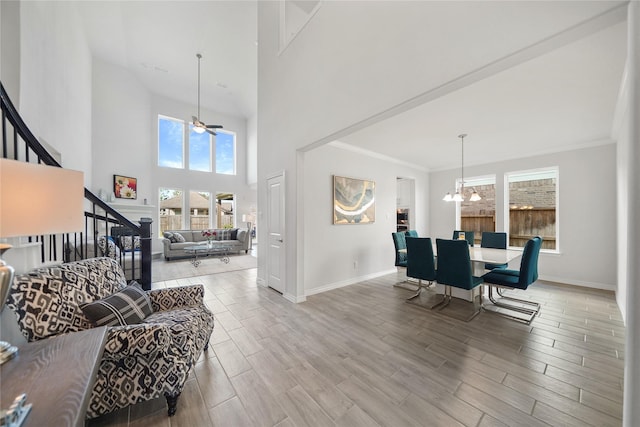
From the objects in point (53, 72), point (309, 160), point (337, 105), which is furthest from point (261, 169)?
point (53, 72)

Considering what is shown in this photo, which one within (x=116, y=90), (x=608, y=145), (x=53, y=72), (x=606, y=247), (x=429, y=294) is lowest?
(x=429, y=294)

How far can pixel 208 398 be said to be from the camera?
5.44ft

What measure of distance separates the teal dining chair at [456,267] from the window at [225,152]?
8313 mm

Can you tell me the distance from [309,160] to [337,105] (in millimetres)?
1285

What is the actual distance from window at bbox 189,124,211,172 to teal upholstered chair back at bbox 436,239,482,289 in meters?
8.39

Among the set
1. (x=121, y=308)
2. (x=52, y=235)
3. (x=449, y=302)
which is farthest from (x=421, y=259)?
(x=52, y=235)

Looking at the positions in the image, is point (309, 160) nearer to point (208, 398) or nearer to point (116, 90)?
point (208, 398)

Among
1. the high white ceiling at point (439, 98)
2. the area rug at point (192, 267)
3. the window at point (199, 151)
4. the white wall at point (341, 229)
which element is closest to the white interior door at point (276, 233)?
the white wall at point (341, 229)

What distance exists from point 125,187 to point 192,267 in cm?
343

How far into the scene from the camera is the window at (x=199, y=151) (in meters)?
8.41

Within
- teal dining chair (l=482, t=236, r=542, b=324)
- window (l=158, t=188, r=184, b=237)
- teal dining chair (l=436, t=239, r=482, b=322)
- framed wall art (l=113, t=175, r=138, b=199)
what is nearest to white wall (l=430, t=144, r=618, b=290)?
teal dining chair (l=482, t=236, r=542, b=324)

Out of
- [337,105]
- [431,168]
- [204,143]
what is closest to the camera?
[337,105]

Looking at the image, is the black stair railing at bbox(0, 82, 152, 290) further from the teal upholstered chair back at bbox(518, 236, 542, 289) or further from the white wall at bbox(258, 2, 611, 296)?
the teal upholstered chair back at bbox(518, 236, 542, 289)

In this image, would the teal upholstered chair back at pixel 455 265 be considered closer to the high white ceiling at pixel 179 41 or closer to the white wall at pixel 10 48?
the white wall at pixel 10 48
